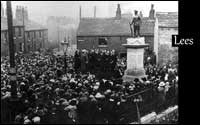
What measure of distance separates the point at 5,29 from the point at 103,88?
2727 centimetres

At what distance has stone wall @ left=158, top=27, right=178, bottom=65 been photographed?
28.9 meters

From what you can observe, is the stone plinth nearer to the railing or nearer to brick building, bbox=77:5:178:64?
the railing

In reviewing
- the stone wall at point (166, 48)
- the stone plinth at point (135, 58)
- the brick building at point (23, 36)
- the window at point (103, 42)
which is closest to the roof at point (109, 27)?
the window at point (103, 42)

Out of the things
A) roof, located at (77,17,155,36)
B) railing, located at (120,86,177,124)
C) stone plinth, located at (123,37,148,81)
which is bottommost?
railing, located at (120,86,177,124)

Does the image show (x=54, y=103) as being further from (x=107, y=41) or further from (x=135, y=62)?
(x=107, y=41)

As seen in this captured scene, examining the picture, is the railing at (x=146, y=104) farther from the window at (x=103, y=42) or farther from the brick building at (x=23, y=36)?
the brick building at (x=23, y=36)

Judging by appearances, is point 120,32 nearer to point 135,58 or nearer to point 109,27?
point 109,27

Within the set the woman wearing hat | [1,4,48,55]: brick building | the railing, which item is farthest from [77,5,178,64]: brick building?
the woman wearing hat

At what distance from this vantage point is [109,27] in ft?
117

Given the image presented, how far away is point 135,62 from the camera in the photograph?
15.6 meters
